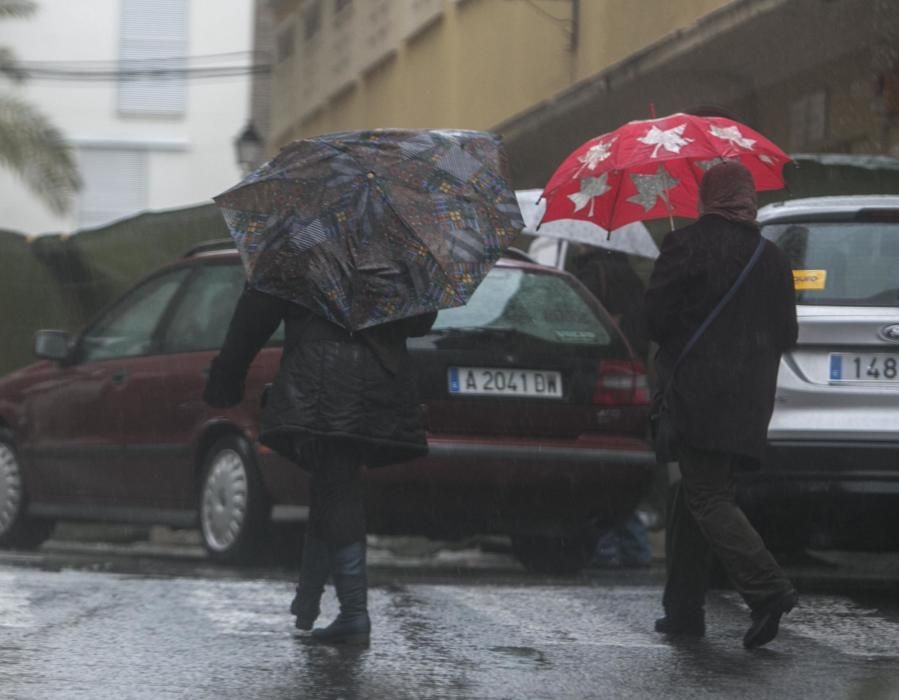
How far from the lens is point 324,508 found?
23.1 ft

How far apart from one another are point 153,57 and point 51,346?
3641 cm

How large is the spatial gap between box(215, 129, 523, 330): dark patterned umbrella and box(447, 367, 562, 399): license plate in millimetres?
2392

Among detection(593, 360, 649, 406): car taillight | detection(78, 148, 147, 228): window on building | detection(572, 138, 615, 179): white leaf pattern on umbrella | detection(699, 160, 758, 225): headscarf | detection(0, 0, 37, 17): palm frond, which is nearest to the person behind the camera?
detection(699, 160, 758, 225): headscarf

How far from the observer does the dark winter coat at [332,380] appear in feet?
22.6

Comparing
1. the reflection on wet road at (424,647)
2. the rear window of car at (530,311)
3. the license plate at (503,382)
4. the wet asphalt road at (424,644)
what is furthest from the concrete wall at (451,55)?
the reflection on wet road at (424,647)

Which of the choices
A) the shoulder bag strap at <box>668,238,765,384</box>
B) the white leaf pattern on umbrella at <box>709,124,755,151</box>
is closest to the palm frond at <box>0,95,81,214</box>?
the white leaf pattern on umbrella at <box>709,124,755,151</box>

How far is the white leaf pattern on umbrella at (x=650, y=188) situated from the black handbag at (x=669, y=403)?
5.14 feet

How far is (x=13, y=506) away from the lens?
11.9 meters

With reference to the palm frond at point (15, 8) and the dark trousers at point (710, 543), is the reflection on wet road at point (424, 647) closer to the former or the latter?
the dark trousers at point (710, 543)

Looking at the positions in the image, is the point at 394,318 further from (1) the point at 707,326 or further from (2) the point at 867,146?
(2) the point at 867,146

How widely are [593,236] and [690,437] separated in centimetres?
533

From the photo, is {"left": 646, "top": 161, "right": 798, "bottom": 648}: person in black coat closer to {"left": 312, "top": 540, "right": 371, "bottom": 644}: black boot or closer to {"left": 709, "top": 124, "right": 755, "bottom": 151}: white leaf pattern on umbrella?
{"left": 312, "top": 540, "right": 371, "bottom": 644}: black boot

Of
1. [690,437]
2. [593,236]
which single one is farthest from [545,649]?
[593,236]

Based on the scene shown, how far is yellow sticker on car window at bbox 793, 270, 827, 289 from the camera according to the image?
814 cm
